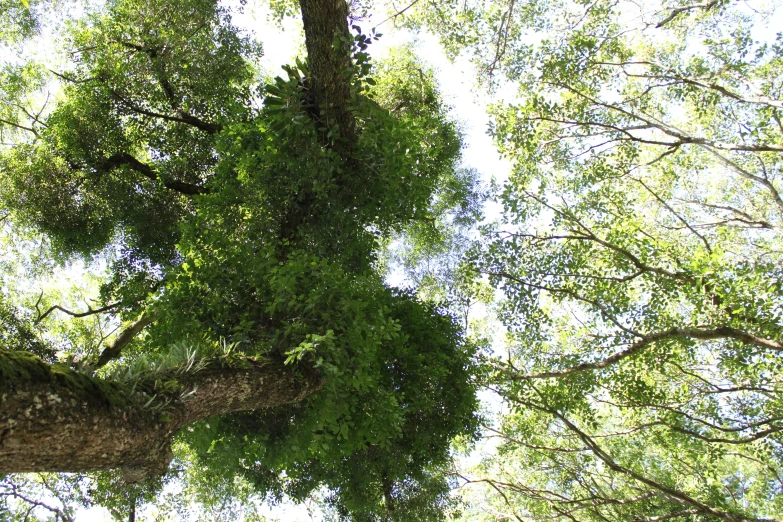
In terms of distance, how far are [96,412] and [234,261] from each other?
3.35 m

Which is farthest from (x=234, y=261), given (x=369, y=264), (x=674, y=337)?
(x=674, y=337)

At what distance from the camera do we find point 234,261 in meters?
7.04

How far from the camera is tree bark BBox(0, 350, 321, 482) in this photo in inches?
133

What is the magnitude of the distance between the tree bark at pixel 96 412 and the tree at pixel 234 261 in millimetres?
16

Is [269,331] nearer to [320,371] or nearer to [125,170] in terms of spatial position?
[320,371]

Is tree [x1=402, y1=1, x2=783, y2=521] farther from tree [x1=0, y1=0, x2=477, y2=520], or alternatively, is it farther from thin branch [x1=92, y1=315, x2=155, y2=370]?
thin branch [x1=92, y1=315, x2=155, y2=370]

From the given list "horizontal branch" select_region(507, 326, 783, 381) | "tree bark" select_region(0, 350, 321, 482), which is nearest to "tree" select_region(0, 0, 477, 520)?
"tree bark" select_region(0, 350, 321, 482)

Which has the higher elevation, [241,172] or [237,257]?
[241,172]

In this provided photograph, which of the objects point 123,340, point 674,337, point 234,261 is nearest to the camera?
point 234,261

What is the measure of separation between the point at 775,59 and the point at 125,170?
13.3 meters

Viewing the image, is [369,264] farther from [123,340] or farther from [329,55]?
[123,340]

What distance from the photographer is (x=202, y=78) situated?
10164mm

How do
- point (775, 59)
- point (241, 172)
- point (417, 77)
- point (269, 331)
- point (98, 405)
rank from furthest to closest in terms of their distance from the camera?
point (417, 77), point (775, 59), point (241, 172), point (269, 331), point (98, 405)

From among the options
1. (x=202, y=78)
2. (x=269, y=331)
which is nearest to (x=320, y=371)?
(x=269, y=331)
